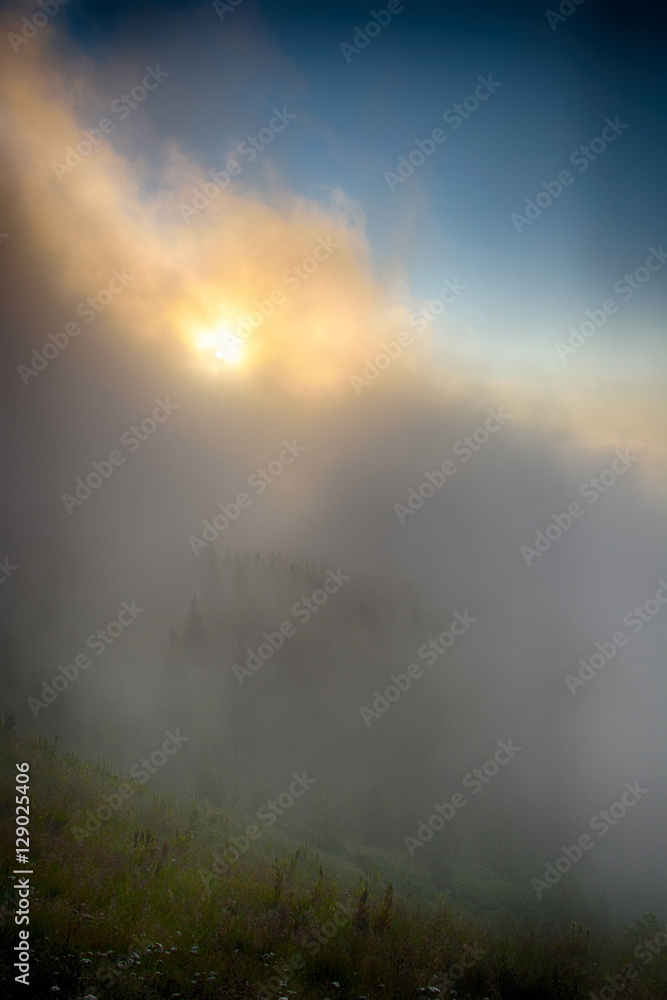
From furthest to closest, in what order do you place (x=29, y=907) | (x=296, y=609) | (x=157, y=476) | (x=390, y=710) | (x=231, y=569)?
(x=157, y=476) → (x=231, y=569) → (x=296, y=609) → (x=390, y=710) → (x=29, y=907)

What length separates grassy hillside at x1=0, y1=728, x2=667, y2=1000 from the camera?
6.60m

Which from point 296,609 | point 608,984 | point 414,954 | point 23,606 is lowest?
point 23,606

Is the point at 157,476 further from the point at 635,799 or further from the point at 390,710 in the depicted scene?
the point at 635,799

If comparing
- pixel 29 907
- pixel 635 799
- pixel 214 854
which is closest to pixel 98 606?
pixel 214 854

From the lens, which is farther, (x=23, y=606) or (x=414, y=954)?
(x=23, y=606)

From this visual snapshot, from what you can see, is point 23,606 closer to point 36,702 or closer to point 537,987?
→ point 36,702

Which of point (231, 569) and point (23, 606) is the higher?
point (231, 569)

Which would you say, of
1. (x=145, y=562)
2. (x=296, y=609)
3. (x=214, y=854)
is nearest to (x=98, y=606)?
(x=145, y=562)

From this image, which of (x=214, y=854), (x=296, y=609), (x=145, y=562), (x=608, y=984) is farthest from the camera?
(x=296, y=609)

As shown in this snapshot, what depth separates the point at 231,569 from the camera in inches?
4289

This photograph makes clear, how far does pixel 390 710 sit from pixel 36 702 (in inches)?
2012

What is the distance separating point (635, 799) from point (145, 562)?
90.7 m

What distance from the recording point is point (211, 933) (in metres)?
8.16

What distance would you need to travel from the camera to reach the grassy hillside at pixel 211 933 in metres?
6.60
